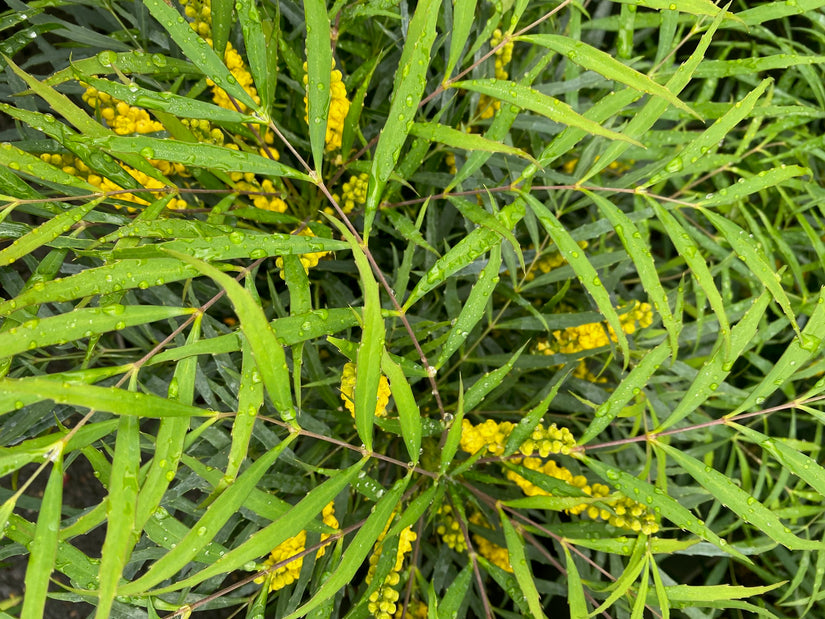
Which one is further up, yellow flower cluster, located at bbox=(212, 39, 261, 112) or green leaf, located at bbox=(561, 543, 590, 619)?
yellow flower cluster, located at bbox=(212, 39, 261, 112)

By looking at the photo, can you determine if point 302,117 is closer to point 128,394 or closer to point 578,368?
point 128,394

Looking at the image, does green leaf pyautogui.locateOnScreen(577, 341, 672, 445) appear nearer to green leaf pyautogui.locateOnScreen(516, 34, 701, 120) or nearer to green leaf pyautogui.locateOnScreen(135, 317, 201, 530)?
green leaf pyautogui.locateOnScreen(516, 34, 701, 120)

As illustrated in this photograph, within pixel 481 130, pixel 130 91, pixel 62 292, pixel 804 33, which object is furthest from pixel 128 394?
pixel 804 33

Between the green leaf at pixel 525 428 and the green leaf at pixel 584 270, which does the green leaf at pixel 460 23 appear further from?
the green leaf at pixel 525 428

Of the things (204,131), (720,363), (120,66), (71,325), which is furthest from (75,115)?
(720,363)

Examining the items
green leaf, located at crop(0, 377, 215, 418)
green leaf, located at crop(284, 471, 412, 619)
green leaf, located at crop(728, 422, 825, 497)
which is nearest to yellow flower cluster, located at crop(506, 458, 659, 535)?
green leaf, located at crop(728, 422, 825, 497)

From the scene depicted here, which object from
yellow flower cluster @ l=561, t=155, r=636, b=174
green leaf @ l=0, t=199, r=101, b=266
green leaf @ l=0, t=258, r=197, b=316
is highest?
green leaf @ l=0, t=199, r=101, b=266

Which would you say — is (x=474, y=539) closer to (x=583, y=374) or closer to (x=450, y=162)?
(x=583, y=374)

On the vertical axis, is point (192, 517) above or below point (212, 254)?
below
